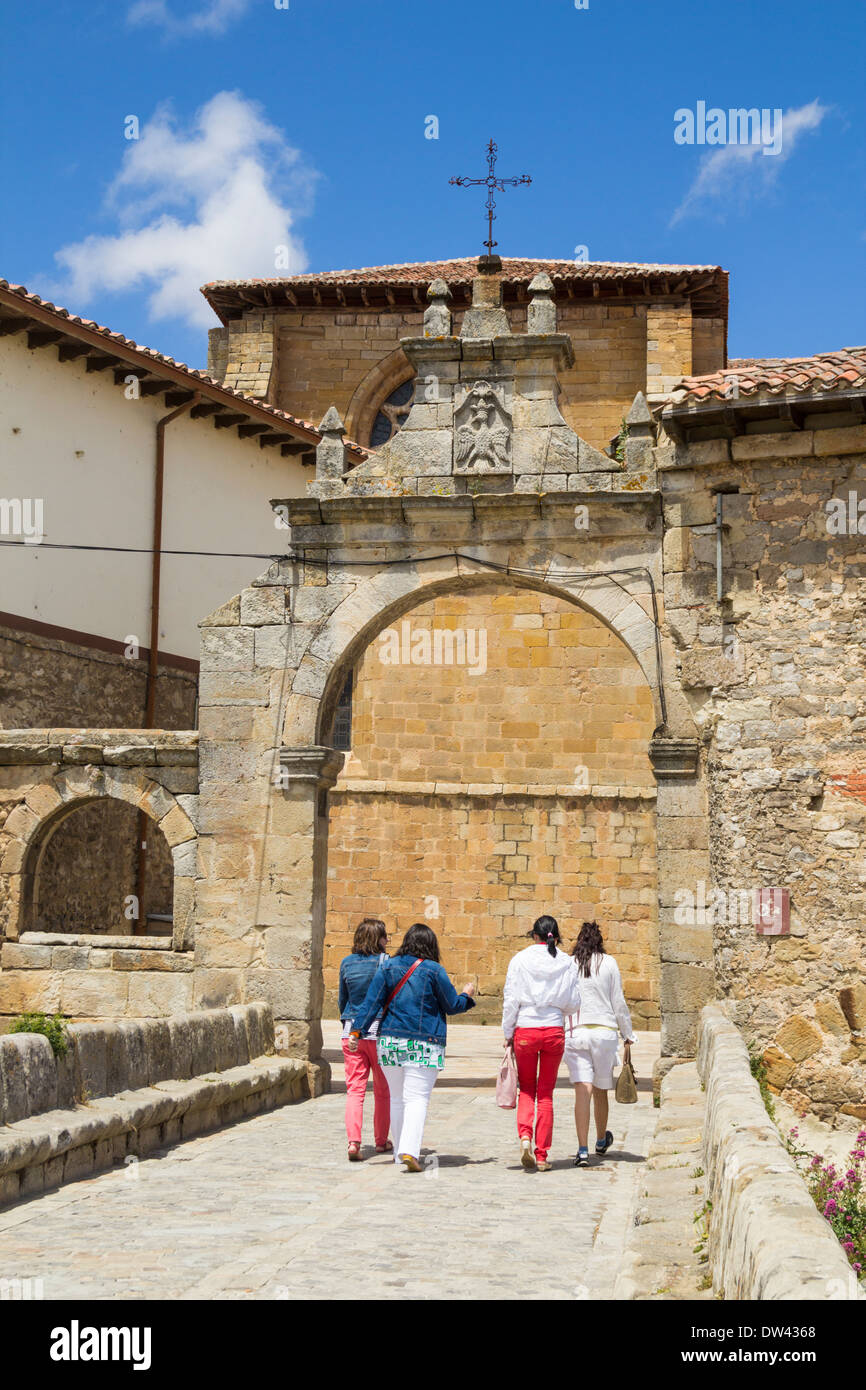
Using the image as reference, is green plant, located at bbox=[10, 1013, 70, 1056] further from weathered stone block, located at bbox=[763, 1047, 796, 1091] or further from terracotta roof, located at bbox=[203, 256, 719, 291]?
terracotta roof, located at bbox=[203, 256, 719, 291]

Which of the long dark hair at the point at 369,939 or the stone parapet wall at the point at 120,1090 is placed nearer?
the stone parapet wall at the point at 120,1090

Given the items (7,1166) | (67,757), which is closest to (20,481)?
(67,757)

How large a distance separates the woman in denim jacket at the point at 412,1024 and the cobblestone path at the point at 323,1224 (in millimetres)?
300

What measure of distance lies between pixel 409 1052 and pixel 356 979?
2.28ft

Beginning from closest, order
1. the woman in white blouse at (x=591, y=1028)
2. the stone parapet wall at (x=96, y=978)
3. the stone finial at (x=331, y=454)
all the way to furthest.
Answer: the woman in white blouse at (x=591, y=1028), the stone parapet wall at (x=96, y=978), the stone finial at (x=331, y=454)

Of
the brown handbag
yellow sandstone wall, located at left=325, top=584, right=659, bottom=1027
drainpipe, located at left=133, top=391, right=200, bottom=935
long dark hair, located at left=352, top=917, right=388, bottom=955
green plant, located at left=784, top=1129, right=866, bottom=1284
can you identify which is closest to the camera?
green plant, located at left=784, top=1129, right=866, bottom=1284

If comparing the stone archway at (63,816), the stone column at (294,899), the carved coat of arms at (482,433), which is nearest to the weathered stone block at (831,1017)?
the stone column at (294,899)

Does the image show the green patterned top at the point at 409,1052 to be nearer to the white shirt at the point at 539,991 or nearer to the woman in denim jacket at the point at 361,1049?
the woman in denim jacket at the point at 361,1049

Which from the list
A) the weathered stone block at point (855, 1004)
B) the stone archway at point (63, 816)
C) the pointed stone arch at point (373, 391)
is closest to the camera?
the weathered stone block at point (855, 1004)

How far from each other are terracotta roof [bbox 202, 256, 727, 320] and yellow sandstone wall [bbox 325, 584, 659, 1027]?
16.5 feet

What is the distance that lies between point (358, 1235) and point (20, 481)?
1163 centimetres

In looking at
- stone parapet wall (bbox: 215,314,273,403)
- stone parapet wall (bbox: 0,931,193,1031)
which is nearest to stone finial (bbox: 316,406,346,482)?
stone parapet wall (bbox: 0,931,193,1031)

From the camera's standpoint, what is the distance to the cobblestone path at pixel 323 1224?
5281mm

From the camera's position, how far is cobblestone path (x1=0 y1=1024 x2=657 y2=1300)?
528cm
